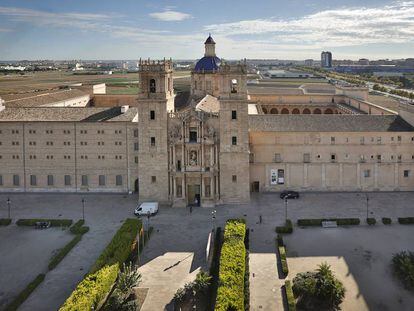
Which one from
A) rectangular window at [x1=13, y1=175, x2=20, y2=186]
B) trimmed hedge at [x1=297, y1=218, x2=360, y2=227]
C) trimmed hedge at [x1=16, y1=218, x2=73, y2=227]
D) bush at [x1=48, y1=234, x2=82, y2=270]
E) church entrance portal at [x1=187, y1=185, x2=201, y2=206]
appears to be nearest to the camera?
bush at [x1=48, y1=234, x2=82, y2=270]

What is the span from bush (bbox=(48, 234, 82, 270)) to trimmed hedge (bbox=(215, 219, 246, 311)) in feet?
45.1

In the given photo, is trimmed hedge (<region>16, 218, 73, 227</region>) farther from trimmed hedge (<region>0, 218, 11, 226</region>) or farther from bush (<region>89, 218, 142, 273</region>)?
bush (<region>89, 218, 142, 273</region>)

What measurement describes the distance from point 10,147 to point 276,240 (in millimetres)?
35653

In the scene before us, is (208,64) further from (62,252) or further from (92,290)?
(92,290)

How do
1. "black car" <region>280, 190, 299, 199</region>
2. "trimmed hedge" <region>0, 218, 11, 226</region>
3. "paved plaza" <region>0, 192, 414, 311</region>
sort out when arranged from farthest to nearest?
1. "black car" <region>280, 190, 299, 199</region>
2. "trimmed hedge" <region>0, 218, 11, 226</region>
3. "paved plaza" <region>0, 192, 414, 311</region>

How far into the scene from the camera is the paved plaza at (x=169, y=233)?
36156mm

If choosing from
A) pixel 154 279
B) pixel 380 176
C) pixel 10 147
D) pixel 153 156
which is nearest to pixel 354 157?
pixel 380 176

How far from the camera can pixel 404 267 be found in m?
36.9

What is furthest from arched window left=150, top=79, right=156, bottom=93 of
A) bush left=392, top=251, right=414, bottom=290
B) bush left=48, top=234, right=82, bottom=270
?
bush left=392, top=251, right=414, bottom=290

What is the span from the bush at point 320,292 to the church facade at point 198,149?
2154 centimetres

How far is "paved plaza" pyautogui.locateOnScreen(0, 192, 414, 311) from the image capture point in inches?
1423

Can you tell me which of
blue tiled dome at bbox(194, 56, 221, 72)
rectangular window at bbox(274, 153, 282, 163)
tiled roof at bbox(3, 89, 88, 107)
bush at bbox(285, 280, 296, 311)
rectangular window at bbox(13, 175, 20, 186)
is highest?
blue tiled dome at bbox(194, 56, 221, 72)

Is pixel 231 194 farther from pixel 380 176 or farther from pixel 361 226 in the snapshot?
pixel 380 176

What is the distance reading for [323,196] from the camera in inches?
2291
